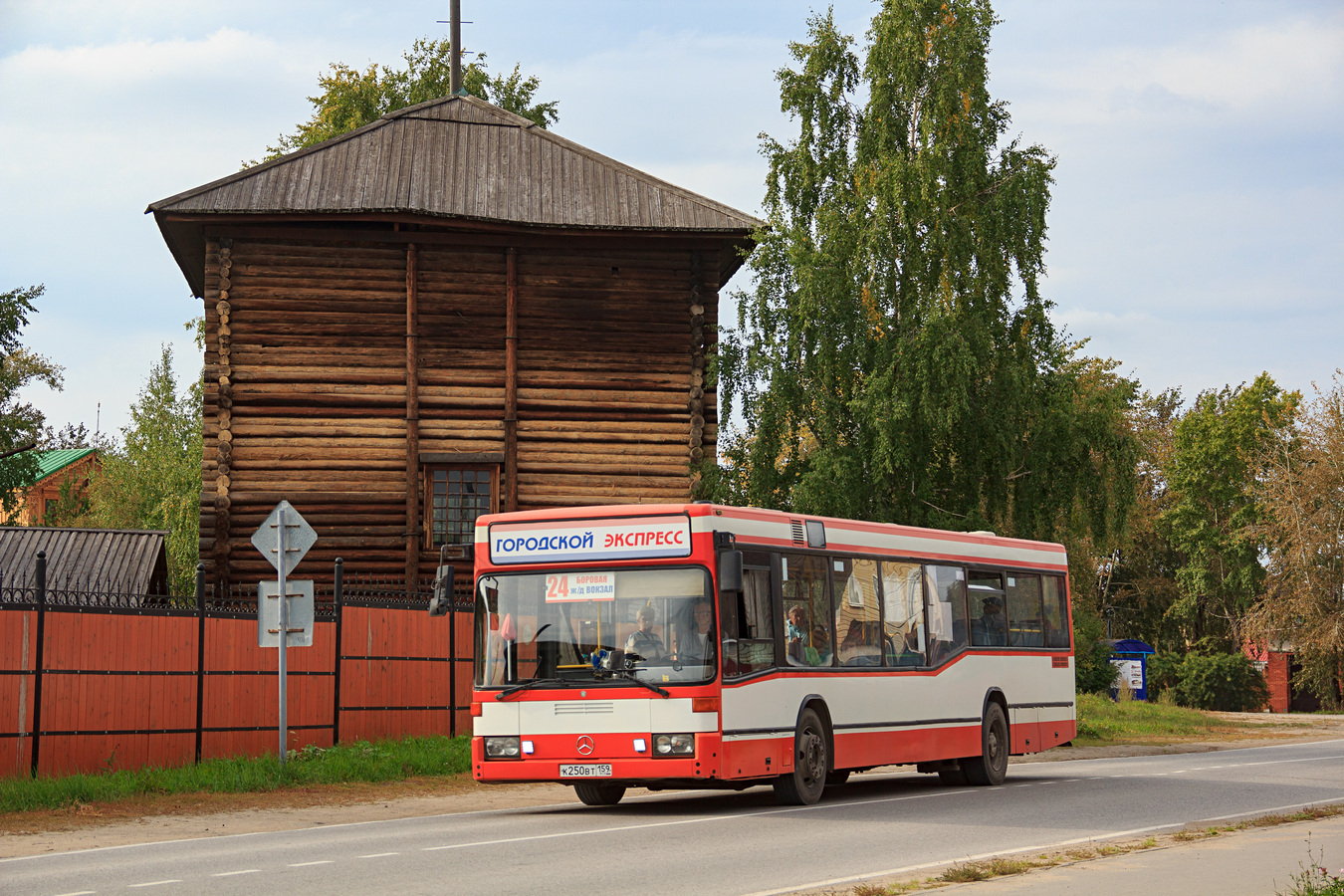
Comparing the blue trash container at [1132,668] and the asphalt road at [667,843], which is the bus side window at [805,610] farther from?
the blue trash container at [1132,668]

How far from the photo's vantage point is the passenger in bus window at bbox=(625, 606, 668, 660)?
13.9 meters

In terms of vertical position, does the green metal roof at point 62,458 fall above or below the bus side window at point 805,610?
above

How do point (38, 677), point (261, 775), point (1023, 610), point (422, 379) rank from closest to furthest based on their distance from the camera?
point (38, 677), point (261, 775), point (1023, 610), point (422, 379)

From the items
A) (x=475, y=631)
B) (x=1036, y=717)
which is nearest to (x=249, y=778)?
(x=475, y=631)

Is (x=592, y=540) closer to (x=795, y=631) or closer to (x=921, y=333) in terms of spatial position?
(x=795, y=631)

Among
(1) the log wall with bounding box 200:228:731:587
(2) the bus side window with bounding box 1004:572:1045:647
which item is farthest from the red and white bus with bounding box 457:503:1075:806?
(1) the log wall with bounding box 200:228:731:587

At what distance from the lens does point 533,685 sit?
14.2 m

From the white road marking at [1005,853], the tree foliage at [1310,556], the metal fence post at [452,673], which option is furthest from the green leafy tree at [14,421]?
the tree foliage at [1310,556]

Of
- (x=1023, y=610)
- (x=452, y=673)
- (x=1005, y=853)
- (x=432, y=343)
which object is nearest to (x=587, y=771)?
(x=1005, y=853)

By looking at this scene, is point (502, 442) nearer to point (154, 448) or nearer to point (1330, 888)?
point (1330, 888)

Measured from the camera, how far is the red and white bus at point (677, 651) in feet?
45.2

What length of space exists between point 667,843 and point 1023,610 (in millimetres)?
9348

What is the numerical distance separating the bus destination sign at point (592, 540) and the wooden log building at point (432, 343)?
1299cm

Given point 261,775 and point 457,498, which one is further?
point 457,498
